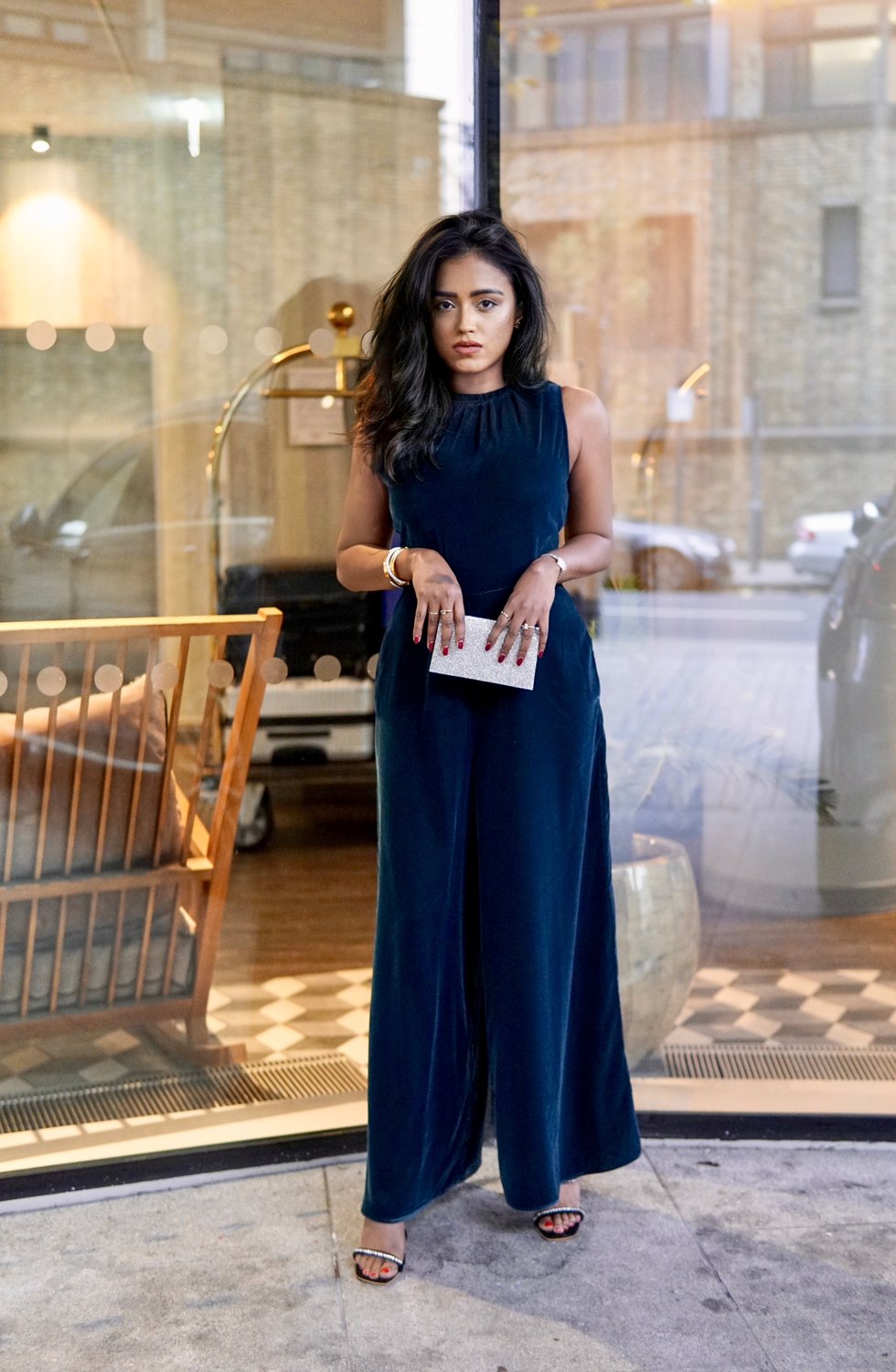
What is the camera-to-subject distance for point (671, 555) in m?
2.78

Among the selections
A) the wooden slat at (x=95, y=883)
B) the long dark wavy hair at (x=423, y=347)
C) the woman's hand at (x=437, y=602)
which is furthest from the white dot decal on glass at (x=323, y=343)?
the wooden slat at (x=95, y=883)

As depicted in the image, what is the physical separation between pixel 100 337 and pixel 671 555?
3.72 ft

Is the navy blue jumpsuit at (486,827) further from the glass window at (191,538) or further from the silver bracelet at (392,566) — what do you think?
the glass window at (191,538)

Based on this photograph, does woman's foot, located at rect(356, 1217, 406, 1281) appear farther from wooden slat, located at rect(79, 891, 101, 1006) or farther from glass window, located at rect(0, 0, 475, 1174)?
wooden slat, located at rect(79, 891, 101, 1006)

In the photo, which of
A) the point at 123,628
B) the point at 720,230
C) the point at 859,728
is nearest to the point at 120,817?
the point at 123,628

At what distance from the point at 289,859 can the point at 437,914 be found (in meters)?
0.60

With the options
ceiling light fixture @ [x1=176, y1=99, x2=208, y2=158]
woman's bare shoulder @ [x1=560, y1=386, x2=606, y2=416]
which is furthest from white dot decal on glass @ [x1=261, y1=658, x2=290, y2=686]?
ceiling light fixture @ [x1=176, y1=99, x2=208, y2=158]

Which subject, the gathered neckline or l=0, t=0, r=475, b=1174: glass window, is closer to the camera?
the gathered neckline

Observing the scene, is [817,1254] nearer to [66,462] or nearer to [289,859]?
[289,859]

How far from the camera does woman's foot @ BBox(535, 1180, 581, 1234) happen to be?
207 centimetres

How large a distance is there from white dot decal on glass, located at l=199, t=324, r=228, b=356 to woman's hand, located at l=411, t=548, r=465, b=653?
31.1 inches

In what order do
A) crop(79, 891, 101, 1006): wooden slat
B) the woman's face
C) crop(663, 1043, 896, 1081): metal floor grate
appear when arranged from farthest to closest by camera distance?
crop(663, 1043, 896, 1081): metal floor grate
crop(79, 891, 101, 1006): wooden slat
the woman's face

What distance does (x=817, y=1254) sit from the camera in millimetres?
2018

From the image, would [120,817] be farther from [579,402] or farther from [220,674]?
[579,402]
